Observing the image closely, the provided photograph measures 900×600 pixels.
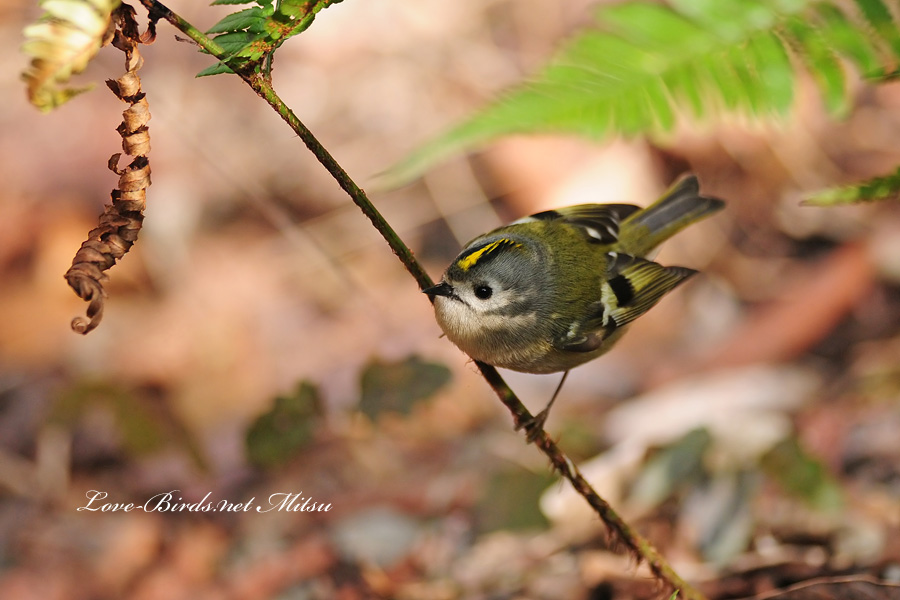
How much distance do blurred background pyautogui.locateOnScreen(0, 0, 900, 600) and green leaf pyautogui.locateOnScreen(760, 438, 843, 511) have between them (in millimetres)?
10

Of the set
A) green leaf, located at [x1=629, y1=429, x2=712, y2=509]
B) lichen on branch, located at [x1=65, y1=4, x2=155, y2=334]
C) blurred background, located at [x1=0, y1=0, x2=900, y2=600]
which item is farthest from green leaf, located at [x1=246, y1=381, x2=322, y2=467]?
lichen on branch, located at [x1=65, y1=4, x2=155, y2=334]

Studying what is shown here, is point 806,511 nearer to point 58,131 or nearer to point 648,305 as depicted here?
point 648,305

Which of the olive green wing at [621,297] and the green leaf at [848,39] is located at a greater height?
the green leaf at [848,39]

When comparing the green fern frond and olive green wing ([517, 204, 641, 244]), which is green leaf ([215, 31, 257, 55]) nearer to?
olive green wing ([517, 204, 641, 244])

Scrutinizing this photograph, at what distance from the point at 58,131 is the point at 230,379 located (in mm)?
2247

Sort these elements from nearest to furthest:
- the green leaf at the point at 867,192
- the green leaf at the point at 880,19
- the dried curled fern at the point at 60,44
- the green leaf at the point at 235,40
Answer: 1. the dried curled fern at the point at 60,44
2. the green leaf at the point at 235,40
3. the green leaf at the point at 867,192
4. the green leaf at the point at 880,19

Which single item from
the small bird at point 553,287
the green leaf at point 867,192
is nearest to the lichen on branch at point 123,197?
the small bird at point 553,287

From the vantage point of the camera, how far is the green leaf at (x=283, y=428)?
2.62 metres

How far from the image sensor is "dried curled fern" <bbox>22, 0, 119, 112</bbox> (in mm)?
1054

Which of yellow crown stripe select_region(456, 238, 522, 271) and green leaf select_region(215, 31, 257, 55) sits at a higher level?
green leaf select_region(215, 31, 257, 55)

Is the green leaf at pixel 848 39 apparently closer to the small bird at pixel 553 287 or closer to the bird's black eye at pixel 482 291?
the small bird at pixel 553 287

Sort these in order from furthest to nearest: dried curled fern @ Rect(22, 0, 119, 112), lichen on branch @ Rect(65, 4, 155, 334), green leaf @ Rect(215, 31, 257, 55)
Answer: green leaf @ Rect(215, 31, 257, 55)
lichen on branch @ Rect(65, 4, 155, 334)
dried curled fern @ Rect(22, 0, 119, 112)

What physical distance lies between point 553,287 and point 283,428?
987 mm

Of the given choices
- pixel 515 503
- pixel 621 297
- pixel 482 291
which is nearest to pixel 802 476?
pixel 621 297
